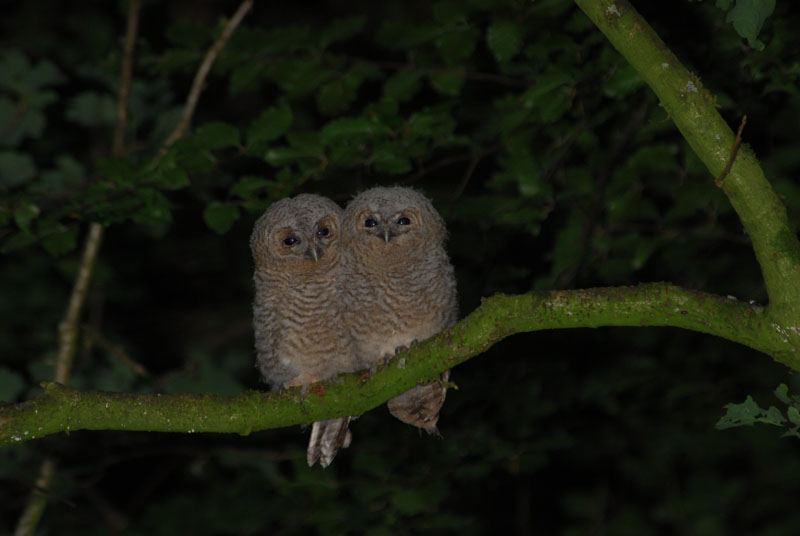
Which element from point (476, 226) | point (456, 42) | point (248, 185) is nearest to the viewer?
point (248, 185)

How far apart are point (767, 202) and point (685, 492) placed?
4459 millimetres

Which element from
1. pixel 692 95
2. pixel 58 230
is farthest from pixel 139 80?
pixel 692 95

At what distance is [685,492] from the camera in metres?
6.09

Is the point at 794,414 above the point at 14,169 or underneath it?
underneath

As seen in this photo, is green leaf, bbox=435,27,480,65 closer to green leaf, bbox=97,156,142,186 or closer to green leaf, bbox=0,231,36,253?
green leaf, bbox=97,156,142,186

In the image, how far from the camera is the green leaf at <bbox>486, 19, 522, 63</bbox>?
11.4ft

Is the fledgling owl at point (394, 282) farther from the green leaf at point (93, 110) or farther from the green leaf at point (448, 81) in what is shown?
the green leaf at point (93, 110)

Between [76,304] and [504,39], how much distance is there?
2403 millimetres

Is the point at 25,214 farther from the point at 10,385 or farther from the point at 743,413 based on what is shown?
the point at 743,413

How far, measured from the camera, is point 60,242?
11.8 ft

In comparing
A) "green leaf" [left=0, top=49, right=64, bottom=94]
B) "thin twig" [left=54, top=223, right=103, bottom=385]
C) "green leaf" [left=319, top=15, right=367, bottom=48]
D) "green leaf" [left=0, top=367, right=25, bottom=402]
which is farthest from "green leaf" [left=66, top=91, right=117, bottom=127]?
"green leaf" [left=319, top=15, right=367, bottom=48]

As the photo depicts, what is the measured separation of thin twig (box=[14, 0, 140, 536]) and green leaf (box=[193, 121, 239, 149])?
1.09 metres

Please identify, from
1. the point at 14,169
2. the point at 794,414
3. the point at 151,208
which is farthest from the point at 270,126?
the point at 794,414

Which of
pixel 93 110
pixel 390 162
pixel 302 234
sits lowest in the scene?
pixel 302 234
